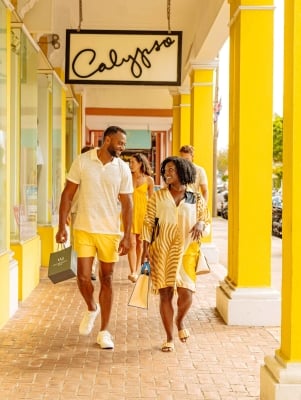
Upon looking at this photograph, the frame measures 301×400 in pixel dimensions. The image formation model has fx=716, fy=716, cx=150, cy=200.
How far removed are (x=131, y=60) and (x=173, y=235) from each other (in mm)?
3066

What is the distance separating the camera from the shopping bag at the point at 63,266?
5934mm

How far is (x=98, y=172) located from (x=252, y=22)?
7.68 feet

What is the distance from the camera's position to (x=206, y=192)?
9188 mm

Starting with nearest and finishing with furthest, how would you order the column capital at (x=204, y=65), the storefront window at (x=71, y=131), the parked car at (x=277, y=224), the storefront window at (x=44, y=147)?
the storefront window at (x=44, y=147) < the column capital at (x=204, y=65) < the storefront window at (x=71, y=131) < the parked car at (x=277, y=224)

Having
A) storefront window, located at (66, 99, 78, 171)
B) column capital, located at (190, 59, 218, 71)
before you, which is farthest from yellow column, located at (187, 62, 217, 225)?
storefront window, located at (66, 99, 78, 171)

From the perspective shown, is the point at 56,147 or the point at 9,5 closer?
the point at 9,5

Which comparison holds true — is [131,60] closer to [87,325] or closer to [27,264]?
[27,264]

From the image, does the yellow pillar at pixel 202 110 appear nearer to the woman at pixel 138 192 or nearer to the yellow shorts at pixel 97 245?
the woman at pixel 138 192

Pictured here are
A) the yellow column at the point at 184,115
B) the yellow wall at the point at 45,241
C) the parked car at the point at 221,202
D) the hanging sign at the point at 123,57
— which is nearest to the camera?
the hanging sign at the point at 123,57

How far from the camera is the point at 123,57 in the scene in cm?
816

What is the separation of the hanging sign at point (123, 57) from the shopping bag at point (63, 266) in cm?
272

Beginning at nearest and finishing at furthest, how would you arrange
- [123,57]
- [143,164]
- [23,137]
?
1. [123,57]
2. [23,137]
3. [143,164]

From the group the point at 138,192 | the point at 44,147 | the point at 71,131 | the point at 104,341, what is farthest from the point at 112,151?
the point at 71,131

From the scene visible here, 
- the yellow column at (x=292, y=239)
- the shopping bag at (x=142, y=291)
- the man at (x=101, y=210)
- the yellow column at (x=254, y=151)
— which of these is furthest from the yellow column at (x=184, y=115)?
the yellow column at (x=292, y=239)
